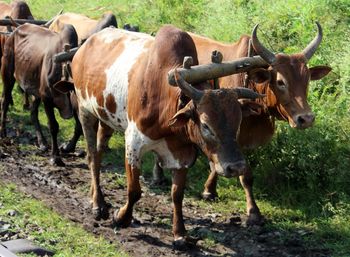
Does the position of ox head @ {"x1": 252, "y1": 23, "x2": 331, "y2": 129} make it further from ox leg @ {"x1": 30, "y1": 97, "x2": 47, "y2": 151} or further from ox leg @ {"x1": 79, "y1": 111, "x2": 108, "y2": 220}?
ox leg @ {"x1": 30, "y1": 97, "x2": 47, "y2": 151}

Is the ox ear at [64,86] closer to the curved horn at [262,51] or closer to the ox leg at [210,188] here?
the ox leg at [210,188]

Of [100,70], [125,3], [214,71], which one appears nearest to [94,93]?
[100,70]

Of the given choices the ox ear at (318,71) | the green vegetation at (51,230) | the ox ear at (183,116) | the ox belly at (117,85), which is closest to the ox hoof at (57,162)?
the green vegetation at (51,230)

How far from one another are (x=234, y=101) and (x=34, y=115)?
4.73m

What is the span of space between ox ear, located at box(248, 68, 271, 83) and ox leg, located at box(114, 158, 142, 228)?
149 centimetres

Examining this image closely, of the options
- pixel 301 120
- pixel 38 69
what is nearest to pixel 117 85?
pixel 301 120

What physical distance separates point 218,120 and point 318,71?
1.86 metres

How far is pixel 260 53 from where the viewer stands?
6555mm

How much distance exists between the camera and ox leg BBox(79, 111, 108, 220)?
717 cm

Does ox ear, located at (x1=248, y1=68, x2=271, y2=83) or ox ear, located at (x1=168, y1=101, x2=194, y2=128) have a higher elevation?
ox ear, located at (x1=248, y1=68, x2=271, y2=83)

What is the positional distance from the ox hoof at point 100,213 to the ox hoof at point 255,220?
152cm

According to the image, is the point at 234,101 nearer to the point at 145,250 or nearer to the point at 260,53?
the point at 260,53

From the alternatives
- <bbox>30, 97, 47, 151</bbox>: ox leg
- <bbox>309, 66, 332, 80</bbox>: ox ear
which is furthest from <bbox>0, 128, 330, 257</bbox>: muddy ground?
<bbox>309, 66, 332, 80</bbox>: ox ear

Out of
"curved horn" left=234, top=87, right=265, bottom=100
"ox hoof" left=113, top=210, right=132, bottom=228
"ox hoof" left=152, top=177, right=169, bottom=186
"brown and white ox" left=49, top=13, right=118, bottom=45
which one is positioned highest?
"curved horn" left=234, top=87, right=265, bottom=100
